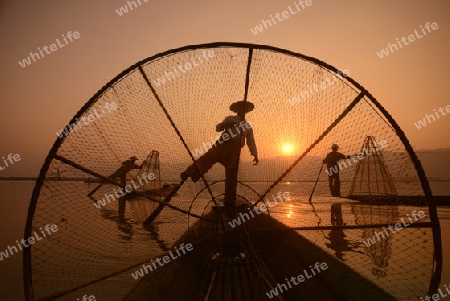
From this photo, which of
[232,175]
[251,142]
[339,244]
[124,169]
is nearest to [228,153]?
[232,175]

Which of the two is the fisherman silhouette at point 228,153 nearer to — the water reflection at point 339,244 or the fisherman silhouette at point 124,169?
the fisherman silhouette at point 124,169

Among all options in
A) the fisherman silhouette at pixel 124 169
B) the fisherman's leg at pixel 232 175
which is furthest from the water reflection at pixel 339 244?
the fisherman silhouette at pixel 124 169

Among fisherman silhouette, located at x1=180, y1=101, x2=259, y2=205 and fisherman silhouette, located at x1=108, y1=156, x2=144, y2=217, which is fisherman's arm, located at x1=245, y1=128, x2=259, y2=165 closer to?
fisherman silhouette, located at x1=180, y1=101, x2=259, y2=205

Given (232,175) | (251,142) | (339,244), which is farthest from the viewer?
(339,244)

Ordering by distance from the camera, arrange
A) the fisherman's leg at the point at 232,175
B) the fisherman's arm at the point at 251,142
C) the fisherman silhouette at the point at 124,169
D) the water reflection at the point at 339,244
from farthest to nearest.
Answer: the fisherman silhouette at the point at 124,169
the water reflection at the point at 339,244
the fisherman's arm at the point at 251,142
the fisherman's leg at the point at 232,175

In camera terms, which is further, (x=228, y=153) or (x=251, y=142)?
(x=251, y=142)

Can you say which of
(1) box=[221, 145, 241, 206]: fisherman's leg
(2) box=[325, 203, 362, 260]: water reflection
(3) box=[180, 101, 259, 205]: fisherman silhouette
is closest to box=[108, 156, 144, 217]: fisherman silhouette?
(3) box=[180, 101, 259, 205]: fisherman silhouette

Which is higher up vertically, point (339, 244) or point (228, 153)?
point (228, 153)

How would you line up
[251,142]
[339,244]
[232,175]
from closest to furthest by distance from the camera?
[232,175] < [251,142] < [339,244]

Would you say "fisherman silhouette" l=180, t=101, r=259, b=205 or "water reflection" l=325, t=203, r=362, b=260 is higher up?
"fisherman silhouette" l=180, t=101, r=259, b=205

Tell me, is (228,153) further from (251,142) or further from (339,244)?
(339,244)

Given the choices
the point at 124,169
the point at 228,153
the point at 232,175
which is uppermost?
the point at 124,169

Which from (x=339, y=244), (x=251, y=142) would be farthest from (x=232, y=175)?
(x=339, y=244)

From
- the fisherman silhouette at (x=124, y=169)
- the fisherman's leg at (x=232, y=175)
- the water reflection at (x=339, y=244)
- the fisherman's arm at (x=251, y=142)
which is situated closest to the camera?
the fisherman's leg at (x=232, y=175)
